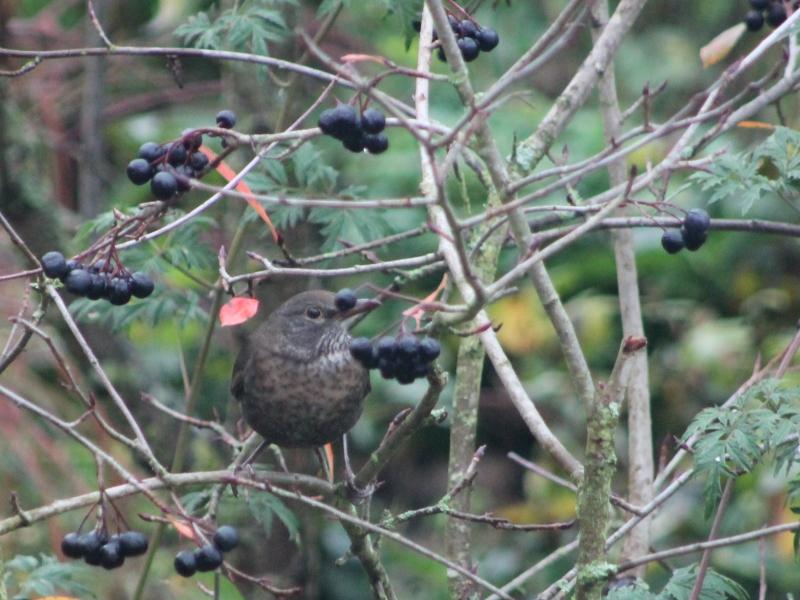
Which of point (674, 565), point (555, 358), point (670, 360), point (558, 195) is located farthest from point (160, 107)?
point (674, 565)

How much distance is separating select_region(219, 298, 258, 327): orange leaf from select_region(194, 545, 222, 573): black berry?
563mm

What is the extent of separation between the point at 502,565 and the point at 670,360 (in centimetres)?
152

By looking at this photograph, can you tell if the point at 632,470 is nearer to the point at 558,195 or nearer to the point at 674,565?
the point at 674,565

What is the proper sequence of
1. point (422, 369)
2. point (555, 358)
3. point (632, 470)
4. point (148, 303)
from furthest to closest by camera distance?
point (555, 358) < point (148, 303) < point (632, 470) < point (422, 369)

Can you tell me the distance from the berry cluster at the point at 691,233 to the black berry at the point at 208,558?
1.36m

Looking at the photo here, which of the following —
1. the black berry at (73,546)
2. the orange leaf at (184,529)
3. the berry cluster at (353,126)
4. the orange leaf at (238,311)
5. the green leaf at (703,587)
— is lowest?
the green leaf at (703,587)

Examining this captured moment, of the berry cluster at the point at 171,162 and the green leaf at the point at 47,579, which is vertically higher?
the berry cluster at the point at 171,162

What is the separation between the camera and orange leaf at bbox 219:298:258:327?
7.54 ft

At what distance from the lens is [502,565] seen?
5.43 m

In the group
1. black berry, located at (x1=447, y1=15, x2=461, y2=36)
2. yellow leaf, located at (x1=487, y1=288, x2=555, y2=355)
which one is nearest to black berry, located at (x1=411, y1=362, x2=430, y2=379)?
black berry, located at (x1=447, y1=15, x2=461, y2=36)

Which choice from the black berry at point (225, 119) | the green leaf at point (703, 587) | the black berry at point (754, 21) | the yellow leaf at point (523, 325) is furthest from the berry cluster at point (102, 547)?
the yellow leaf at point (523, 325)

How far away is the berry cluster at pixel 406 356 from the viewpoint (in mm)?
1958

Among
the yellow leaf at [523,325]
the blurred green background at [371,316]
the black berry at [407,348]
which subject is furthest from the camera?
the yellow leaf at [523,325]

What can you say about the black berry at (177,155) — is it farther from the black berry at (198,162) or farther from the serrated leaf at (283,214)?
the serrated leaf at (283,214)
